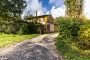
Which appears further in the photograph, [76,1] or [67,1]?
[67,1]

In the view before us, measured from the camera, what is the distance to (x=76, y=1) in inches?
556

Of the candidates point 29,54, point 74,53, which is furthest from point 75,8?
point 29,54

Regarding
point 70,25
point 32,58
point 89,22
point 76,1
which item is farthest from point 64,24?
point 76,1

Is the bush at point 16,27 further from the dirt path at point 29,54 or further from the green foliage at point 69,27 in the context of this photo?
the green foliage at point 69,27

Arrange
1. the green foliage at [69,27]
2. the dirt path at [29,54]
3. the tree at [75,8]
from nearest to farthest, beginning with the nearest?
A: the dirt path at [29,54] < the green foliage at [69,27] < the tree at [75,8]

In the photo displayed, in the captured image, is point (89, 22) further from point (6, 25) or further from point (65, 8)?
point (6, 25)

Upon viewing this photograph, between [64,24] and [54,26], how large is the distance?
14.5 m

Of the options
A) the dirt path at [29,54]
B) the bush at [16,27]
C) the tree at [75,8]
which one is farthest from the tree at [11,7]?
the tree at [75,8]

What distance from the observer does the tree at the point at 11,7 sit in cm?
1075

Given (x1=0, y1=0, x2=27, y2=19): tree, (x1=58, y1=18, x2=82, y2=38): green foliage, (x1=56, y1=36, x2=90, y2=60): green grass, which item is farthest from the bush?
(x1=56, y1=36, x2=90, y2=60): green grass

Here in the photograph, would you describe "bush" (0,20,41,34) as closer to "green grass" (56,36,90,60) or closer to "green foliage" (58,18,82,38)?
"green foliage" (58,18,82,38)

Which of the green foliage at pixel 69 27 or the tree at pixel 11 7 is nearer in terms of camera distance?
the green foliage at pixel 69 27

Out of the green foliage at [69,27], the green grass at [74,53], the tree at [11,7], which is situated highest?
the tree at [11,7]

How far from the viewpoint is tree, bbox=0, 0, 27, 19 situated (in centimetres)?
1075
